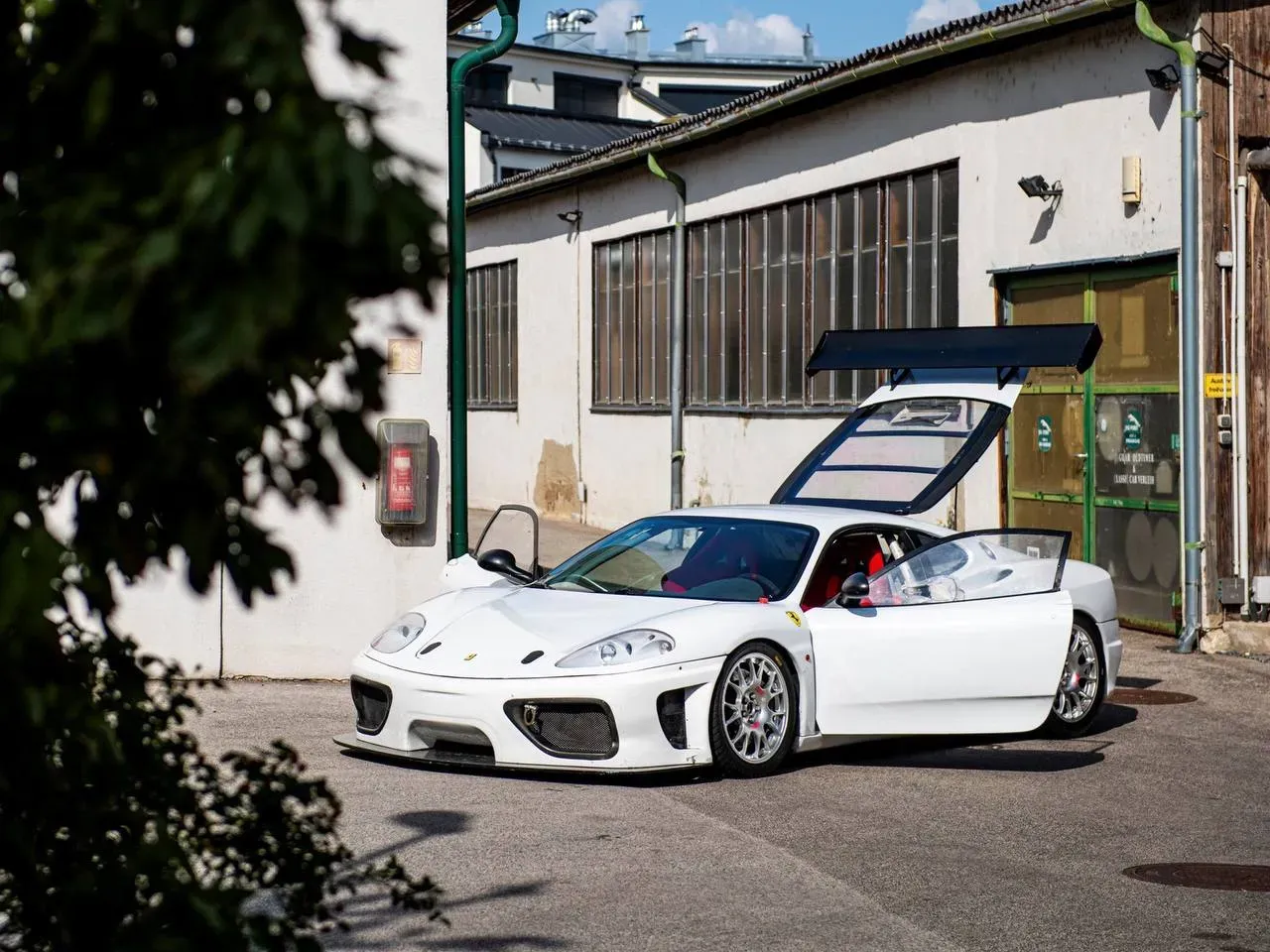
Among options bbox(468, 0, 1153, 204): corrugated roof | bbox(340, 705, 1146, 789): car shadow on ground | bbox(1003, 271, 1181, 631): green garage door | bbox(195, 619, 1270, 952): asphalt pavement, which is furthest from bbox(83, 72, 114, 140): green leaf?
bbox(468, 0, 1153, 204): corrugated roof

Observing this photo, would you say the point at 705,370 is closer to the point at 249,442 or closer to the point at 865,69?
the point at 865,69

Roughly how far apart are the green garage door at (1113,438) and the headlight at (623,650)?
7.58m

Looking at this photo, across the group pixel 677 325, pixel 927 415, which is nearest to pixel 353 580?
pixel 927 415

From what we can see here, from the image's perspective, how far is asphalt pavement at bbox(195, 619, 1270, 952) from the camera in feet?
19.3

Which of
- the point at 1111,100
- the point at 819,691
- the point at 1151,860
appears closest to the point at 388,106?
the point at 1151,860

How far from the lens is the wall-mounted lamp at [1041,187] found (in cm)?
1659

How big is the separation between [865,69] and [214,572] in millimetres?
17817

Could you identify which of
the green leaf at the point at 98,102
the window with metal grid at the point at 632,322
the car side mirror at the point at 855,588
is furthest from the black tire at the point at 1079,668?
the window with metal grid at the point at 632,322

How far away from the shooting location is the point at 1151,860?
712 centimetres

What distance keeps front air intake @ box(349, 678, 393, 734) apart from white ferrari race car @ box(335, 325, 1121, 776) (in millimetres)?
13

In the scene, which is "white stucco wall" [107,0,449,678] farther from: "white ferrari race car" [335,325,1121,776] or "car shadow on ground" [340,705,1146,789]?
"car shadow on ground" [340,705,1146,789]

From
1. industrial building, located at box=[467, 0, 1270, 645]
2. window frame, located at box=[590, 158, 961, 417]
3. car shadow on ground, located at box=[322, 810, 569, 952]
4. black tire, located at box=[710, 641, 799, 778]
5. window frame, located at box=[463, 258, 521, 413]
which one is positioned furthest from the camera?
window frame, located at box=[463, 258, 521, 413]

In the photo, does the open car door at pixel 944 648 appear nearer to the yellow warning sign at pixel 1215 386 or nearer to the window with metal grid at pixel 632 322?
the yellow warning sign at pixel 1215 386

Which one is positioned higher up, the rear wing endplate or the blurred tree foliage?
the rear wing endplate
